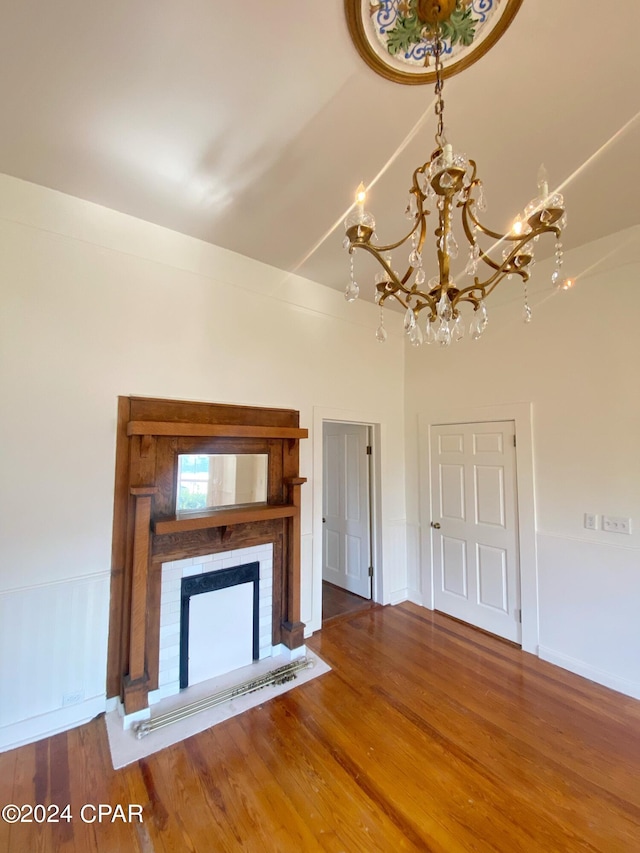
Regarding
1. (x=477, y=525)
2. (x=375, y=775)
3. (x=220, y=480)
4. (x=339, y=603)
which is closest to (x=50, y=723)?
(x=220, y=480)

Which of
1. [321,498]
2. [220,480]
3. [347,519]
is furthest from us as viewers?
[347,519]

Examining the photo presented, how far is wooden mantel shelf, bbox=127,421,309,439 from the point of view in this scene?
230 cm

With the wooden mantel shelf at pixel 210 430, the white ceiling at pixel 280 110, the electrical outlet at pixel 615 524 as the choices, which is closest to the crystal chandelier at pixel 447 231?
the white ceiling at pixel 280 110

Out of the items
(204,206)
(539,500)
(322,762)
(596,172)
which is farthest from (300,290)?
(322,762)

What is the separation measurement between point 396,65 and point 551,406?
2.57m

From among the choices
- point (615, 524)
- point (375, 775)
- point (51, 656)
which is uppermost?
point (615, 524)

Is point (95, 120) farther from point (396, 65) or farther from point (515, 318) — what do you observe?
point (515, 318)

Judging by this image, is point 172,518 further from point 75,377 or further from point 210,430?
point 75,377

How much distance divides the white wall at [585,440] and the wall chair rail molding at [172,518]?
2042mm

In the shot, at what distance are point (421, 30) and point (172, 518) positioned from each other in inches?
111

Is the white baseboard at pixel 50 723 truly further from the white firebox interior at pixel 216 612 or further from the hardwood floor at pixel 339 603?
the hardwood floor at pixel 339 603

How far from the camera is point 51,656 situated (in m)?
2.14

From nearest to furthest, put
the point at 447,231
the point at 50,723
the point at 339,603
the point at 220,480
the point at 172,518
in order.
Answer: the point at 447,231, the point at 50,723, the point at 172,518, the point at 220,480, the point at 339,603

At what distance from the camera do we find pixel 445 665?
285 cm
